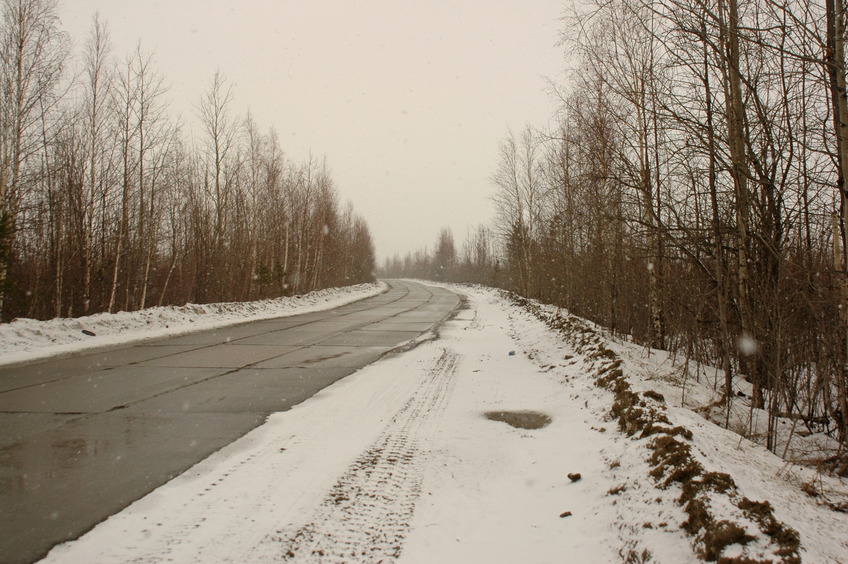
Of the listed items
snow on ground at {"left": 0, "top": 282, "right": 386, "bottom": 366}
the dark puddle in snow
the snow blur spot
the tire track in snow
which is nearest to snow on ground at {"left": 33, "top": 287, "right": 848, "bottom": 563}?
the tire track in snow

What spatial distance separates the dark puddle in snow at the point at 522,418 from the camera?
580cm

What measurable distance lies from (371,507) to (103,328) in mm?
13037

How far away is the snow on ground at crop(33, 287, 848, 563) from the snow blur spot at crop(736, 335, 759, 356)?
1.06m

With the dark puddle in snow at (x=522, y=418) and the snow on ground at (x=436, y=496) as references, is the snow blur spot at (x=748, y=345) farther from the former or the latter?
the dark puddle in snow at (x=522, y=418)

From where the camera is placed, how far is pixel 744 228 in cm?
546

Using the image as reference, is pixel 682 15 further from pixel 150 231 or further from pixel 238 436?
pixel 150 231

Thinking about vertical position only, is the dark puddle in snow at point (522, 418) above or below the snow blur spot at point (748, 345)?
below

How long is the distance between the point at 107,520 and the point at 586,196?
9892 millimetres

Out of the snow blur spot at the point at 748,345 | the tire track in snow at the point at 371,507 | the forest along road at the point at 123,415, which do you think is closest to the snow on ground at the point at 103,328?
the forest along road at the point at 123,415

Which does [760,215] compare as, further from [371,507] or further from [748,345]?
[371,507]

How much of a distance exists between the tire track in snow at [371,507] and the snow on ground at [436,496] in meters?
0.01

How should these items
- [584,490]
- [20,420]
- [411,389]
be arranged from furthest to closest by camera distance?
[411,389] < [20,420] < [584,490]

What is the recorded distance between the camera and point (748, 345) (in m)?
5.84

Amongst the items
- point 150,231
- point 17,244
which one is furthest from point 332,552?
point 150,231
